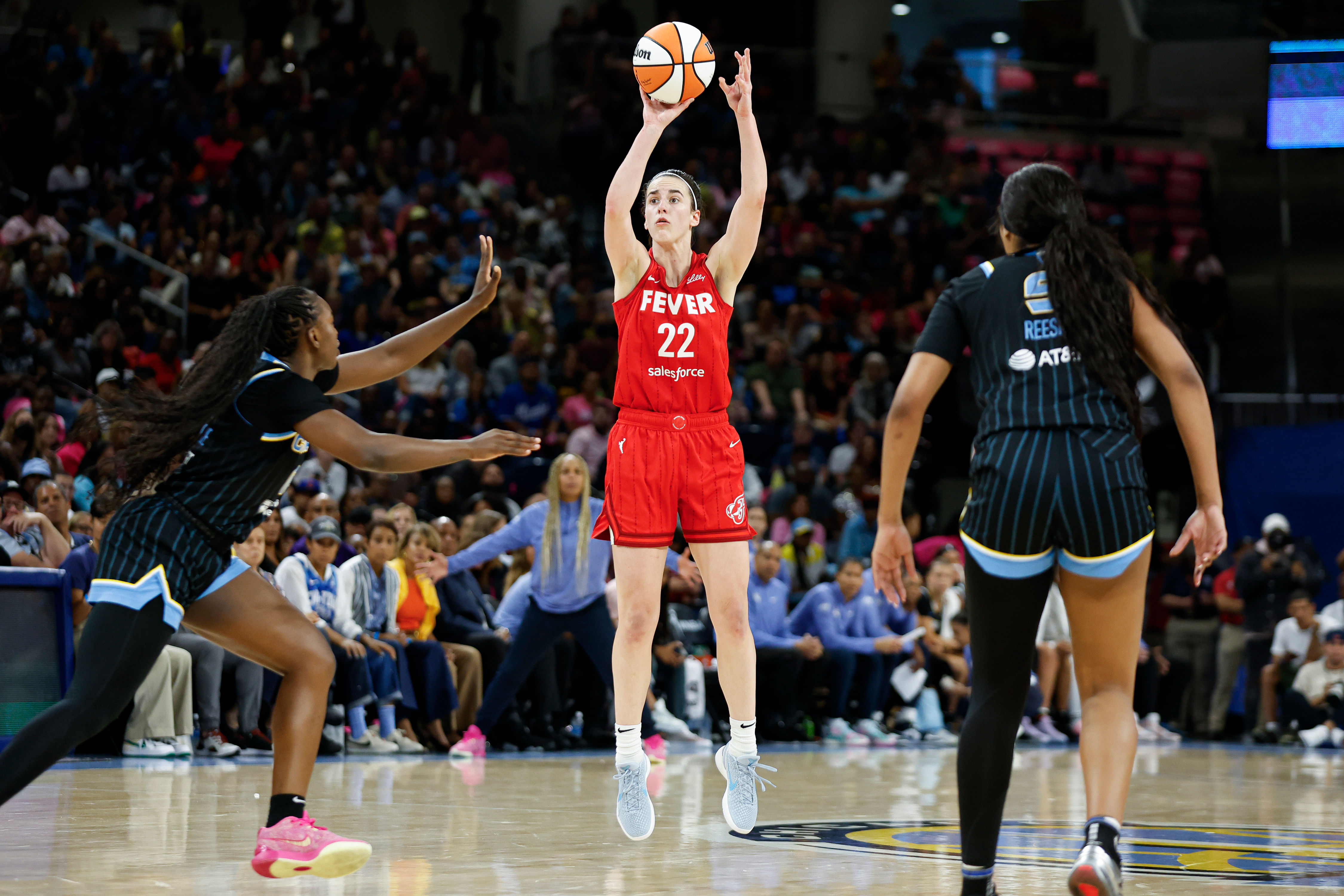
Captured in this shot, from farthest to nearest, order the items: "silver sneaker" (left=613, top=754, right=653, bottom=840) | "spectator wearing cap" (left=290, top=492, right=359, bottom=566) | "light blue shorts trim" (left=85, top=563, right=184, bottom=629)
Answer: "spectator wearing cap" (left=290, top=492, right=359, bottom=566) → "silver sneaker" (left=613, top=754, right=653, bottom=840) → "light blue shorts trim" (left=85, top=563, right=184, bottom=629)

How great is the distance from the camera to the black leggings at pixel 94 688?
411 cm

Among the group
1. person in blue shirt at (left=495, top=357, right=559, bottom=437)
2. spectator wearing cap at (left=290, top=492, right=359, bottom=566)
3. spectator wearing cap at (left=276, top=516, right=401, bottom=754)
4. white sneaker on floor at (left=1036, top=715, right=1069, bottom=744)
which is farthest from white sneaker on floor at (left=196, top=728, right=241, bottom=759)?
white sneaker on floor at (left=1036, top=715, right=1069, bottom=744)

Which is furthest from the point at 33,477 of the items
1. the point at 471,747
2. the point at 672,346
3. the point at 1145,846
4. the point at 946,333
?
the point at 946,333

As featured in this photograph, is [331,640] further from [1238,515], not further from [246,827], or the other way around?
[1238,515]

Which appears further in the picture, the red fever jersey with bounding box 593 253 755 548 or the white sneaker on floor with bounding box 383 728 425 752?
the white sneaker on floor with bounding box 383 728 425 752

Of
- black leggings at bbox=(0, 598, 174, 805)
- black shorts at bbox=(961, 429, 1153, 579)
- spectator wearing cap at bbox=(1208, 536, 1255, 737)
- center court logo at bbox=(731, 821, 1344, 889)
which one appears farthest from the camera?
spectator wearing cap at bbox=(1208, 536, 1255, 737)

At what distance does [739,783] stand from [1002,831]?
4.28 ft

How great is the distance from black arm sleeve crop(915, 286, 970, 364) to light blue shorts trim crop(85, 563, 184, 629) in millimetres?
2261

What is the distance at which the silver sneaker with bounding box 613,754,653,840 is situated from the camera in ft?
18.0

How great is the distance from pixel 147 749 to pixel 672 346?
5.18 m

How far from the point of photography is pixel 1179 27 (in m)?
19.2

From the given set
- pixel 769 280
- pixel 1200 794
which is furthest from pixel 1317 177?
pixel 1200 794

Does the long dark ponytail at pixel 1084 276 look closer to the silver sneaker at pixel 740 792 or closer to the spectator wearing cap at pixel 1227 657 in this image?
the silver sneaker at pixel 740 792

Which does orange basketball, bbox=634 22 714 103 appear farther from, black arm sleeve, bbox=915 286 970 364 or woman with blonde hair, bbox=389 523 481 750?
woman with blonde hair, bbox=389 523 481 750
